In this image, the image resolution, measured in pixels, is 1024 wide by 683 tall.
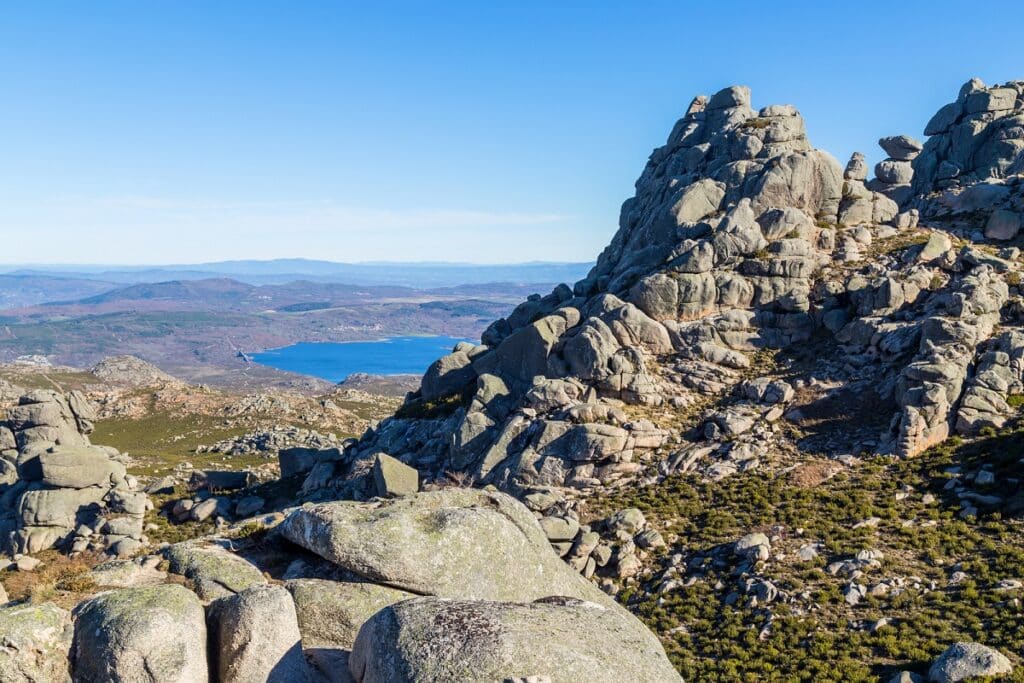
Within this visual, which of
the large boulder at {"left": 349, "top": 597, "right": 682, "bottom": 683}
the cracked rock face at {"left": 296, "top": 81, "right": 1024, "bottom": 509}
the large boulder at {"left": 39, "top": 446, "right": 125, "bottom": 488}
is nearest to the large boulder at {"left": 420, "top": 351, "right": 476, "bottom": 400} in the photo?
the cracked rock face at {"left": 296, "top": 81, "right": 1024, "bottom": 509}

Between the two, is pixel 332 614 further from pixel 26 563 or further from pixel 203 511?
pixel 203 511

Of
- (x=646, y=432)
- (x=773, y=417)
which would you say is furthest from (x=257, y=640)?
(x=773, y=417)

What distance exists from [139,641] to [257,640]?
2700 millimetres

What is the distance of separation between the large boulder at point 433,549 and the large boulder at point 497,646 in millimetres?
4189

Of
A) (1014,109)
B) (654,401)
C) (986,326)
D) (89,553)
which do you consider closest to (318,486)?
(89,553)

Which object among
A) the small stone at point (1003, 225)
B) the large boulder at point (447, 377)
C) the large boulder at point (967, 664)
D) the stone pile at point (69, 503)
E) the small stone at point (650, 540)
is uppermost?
the small stone at point (1003, 225)

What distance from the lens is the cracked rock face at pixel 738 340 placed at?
4919 centimetres

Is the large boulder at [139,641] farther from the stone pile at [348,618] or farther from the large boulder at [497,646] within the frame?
the large boulder at [497,646]

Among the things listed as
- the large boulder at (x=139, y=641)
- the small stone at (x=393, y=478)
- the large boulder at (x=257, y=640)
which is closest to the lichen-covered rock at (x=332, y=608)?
the large boulder at (x=257, y=640)

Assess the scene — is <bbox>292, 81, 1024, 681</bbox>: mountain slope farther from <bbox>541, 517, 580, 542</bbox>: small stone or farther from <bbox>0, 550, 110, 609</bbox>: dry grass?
<bbox>0, 550, 110, 609</bbox>: dry grass

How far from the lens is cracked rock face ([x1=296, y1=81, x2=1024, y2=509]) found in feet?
161

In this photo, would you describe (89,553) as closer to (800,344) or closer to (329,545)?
(329,545)

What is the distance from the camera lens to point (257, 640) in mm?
17016

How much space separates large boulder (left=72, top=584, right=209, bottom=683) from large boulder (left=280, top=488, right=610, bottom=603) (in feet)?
16.6
